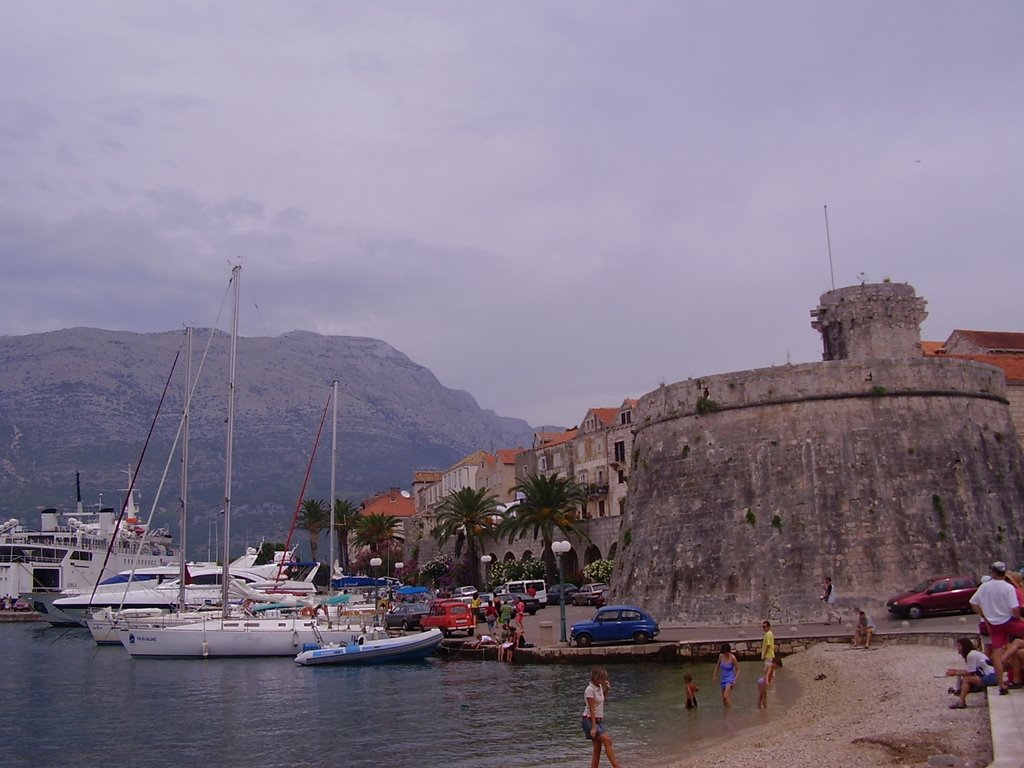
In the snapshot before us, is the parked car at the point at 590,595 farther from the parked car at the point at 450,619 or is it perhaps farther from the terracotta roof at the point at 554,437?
the terracotta roof at the point at 554,437

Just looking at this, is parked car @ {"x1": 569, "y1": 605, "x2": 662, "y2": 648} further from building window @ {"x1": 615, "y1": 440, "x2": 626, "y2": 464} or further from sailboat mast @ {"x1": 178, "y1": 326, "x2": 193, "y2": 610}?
building window @ {"x1": 615, "y1": 440, "x2": 626, "y2": 464}

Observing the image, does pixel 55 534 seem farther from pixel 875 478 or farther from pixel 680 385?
pixel 875 478

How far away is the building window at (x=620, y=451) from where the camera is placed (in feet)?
211

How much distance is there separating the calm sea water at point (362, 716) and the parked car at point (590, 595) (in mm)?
14187

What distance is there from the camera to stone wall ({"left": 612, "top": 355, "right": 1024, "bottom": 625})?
30.4 meters

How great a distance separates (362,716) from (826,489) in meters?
16.9

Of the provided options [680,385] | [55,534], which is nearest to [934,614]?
[680,385]

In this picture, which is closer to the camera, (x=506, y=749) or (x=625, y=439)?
(x=506, y=749)

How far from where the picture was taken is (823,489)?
3155 cm

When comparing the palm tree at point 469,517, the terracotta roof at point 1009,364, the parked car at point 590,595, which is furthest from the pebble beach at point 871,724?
the palm tree at point 469,517

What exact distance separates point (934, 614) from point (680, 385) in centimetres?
1155

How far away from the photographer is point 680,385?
3553 cm

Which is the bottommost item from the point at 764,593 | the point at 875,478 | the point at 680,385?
the point at 764,593

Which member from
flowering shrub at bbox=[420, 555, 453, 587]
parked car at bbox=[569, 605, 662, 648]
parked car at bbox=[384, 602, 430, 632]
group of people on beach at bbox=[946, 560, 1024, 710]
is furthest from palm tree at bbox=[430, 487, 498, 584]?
group of people on beach at bbox=[946, 560, 1024, 710]
